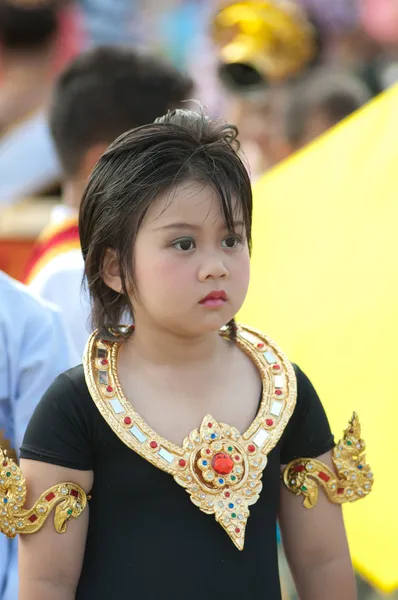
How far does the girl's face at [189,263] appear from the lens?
1.60 meters

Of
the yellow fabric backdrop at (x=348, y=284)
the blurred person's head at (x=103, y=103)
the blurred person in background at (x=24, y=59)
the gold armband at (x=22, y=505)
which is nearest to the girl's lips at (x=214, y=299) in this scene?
the gold armband at (x=22, y=505)

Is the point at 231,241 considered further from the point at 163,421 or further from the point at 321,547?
the point at 321,547

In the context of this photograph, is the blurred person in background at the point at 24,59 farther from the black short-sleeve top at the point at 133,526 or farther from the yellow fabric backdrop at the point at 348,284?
the black short-sleeve top at the point at 133,526

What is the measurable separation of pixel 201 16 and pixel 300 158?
200 inches

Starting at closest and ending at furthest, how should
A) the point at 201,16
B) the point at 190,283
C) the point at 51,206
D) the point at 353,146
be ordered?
1. the point at 190,283
2. the point at 353,146
3. the point at 51,206
4. the point at 201,16

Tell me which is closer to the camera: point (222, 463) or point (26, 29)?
point (222, 463)

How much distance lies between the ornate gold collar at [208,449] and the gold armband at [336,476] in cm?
9

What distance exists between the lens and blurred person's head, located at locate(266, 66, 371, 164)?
4.18 m

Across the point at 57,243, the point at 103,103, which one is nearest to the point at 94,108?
the point at 103,103

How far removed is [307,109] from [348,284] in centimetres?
212

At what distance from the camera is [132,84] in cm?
310

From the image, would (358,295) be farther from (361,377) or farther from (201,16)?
(201,16)

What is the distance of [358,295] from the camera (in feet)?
7.26

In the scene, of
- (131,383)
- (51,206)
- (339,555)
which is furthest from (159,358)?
(51,206)
